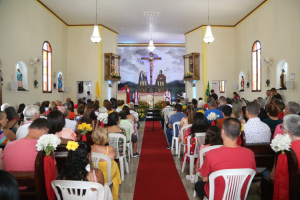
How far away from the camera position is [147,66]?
2127 cm

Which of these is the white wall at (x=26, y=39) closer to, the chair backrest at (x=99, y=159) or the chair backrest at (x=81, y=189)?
the chair backrest at (x=99, y=159)

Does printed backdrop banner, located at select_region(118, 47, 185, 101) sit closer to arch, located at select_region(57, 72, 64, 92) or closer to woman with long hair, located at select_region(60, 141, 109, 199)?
arch, located at select_region(57, 72, 64, 92)

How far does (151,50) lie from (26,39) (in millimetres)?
6286

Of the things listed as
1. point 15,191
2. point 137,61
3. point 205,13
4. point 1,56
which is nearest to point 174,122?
point 15,191

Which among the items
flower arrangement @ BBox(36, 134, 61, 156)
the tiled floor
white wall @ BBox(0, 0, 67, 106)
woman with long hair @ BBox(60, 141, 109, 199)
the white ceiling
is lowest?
the tiled floor

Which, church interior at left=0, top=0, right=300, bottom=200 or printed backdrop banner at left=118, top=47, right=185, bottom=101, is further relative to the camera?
printed backdrop banner at left=118, top=47, right=185, bottom=101

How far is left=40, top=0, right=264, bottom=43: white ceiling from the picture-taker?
11.4 meters

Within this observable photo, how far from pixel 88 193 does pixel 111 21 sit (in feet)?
43.3

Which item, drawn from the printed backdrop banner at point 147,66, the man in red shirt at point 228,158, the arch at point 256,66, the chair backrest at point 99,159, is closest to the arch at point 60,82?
the printed backdrop banner at point 147,66

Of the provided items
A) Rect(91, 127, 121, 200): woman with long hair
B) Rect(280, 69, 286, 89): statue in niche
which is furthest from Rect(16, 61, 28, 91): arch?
Rect(280, 69, 286, 89): statue in niche

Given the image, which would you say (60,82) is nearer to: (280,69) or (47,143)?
(280,69)

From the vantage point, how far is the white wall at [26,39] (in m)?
8.62

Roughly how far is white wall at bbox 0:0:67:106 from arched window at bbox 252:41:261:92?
9.82 m

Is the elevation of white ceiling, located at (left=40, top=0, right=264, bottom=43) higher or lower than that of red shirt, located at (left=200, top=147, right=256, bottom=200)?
higher
